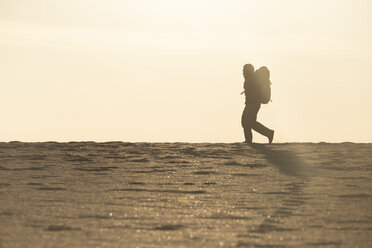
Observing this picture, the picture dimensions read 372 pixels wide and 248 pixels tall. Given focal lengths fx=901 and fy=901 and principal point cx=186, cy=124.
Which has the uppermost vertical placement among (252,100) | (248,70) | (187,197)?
(248,70)

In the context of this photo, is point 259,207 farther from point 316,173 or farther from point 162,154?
point 162,154

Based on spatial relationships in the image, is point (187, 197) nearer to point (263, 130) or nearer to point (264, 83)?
point (264, 83)

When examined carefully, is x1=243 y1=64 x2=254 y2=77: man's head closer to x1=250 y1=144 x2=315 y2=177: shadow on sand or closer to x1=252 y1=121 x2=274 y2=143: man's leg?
x1=252 y1=121 x2=274 y2=143: man's leg

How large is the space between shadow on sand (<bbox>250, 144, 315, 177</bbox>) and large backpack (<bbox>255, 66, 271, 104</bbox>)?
1923 millimetres

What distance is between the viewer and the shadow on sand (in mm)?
13091

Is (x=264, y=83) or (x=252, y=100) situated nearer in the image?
(x=264, y=83)

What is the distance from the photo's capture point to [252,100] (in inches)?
760

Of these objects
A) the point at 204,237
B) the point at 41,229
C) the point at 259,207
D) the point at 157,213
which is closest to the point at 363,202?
the point at 259,207

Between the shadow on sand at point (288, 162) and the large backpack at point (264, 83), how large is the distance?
75.7 inches

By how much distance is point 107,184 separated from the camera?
11688 mm

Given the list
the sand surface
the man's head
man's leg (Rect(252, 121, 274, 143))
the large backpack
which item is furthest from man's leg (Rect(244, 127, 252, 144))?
the sand surface

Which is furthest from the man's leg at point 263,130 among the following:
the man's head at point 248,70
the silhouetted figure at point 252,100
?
the man's head at point 248,70

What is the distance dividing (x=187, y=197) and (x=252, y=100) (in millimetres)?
9284

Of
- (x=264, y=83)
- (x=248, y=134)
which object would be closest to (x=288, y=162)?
(x=264, y=83)
